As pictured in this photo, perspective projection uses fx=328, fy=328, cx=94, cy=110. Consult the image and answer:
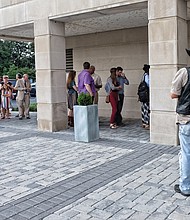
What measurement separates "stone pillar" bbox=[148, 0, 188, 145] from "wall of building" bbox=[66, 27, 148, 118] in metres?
3.98

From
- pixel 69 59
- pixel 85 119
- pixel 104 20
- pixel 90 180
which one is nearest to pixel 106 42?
pixel 69 59

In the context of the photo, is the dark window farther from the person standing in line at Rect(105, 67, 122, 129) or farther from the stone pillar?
the stone pillar

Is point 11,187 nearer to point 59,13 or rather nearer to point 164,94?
point 164,94

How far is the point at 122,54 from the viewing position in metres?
11.5

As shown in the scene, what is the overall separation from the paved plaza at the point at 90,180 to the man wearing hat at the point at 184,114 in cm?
26

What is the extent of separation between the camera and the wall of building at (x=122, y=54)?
1107 centimetres

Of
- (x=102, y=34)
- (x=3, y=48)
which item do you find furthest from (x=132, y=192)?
(x=3, y=48)

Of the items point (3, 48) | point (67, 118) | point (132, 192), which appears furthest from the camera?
point (3, 48)

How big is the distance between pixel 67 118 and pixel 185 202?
5.94 metres

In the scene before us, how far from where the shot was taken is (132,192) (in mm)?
4301

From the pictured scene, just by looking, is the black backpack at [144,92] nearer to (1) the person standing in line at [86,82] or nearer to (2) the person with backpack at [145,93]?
(2) the person with backpack at [145,93]

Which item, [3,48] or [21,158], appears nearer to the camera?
[21,158]

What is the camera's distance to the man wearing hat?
3955mm

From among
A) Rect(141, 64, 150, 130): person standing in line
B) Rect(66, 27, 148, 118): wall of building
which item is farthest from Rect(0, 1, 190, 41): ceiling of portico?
Rect(141, 64, 150, 130): person standing in line
